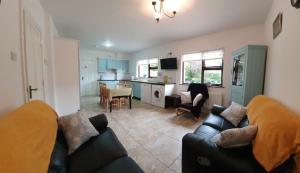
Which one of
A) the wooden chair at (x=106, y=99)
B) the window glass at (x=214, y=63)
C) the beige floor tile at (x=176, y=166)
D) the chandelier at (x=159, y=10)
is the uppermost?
the chandelier at (x=159, y=10)

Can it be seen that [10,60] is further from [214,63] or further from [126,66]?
[126,66]

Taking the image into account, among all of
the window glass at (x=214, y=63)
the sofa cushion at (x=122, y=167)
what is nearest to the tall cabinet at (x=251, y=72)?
the window glass at (x=214, y=63)

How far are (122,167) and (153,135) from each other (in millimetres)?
1709

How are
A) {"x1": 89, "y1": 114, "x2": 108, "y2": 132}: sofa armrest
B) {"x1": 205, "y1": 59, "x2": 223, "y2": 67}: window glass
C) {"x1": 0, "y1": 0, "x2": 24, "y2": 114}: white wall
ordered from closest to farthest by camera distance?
{"x1": 0, "y1": 0, "x2": 24, "y2": 114}: white wall
{"x1": 89, "y1": 114, "x2": 108, "y2": 132}: sofa armrest
{"x1": 205, "y1": 59, "x2": 223, "y2": 67}: window glass

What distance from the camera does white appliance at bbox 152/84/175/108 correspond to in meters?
4.96

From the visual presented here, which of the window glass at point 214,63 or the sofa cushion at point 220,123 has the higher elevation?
the window glass at point 214,63

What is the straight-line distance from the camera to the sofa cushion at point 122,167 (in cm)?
113

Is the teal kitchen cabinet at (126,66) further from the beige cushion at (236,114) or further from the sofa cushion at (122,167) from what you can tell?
the sofa cushion at (122,167)

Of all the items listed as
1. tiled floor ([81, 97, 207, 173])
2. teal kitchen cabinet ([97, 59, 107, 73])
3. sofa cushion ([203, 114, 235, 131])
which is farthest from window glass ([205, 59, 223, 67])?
teal kitchen cabinet ([97, 59, 107, 73])

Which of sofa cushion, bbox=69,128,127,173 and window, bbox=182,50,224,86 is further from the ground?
window, bbox=182,50,224,86

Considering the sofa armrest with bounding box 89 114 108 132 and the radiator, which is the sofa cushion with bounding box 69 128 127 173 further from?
the radiator

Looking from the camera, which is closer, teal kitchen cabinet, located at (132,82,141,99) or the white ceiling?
the white ceiling

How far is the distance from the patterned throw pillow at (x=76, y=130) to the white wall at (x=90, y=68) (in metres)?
6.13

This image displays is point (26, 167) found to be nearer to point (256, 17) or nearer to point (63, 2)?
point (63, 2)
